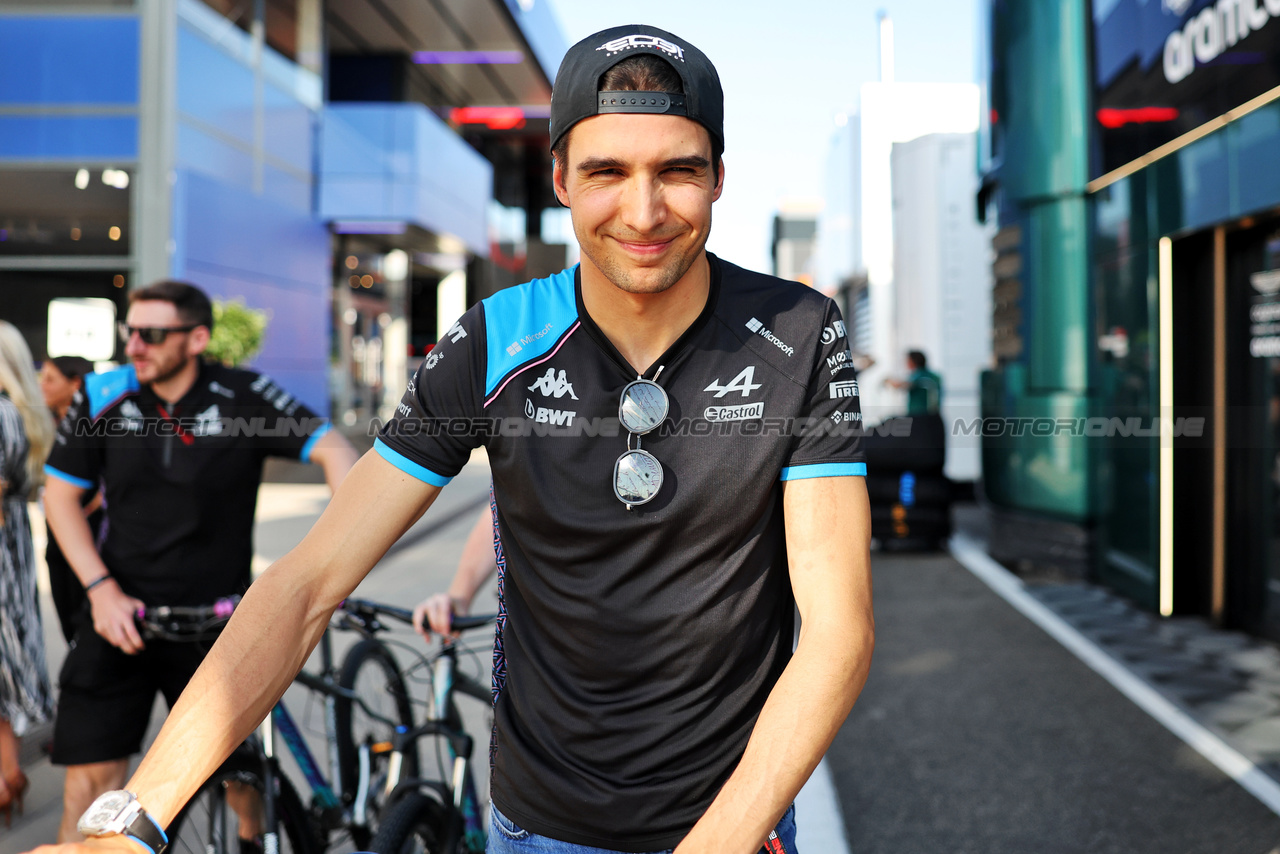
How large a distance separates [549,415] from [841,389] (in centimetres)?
44

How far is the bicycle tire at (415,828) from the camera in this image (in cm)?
263

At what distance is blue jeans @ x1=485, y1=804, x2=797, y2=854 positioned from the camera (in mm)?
1607

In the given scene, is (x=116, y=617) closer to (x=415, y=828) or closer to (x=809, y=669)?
(x=415, y=828)

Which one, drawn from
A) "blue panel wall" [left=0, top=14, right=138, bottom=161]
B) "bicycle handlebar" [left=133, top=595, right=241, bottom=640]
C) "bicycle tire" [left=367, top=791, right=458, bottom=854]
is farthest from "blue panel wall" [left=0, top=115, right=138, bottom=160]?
Result: "bicycle tire" [left=367, top=791, right=458, bottom=854]

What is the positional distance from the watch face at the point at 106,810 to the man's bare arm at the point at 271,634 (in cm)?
2

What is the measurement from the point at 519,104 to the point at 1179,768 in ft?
94.1

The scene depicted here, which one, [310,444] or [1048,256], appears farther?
[1048,256]

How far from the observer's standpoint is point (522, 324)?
1.68 metres

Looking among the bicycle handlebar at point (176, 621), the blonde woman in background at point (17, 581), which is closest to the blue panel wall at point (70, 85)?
the blonde woman in background at point (17, 581)

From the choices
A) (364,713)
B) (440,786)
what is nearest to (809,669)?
(440,786)

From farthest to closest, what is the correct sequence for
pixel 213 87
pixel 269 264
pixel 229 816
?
pixel 269 264
pixel 213 87
pixel 229 816

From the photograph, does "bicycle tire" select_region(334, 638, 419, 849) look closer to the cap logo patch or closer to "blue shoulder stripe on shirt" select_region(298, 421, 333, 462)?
"blue shoulder stripe on shirt" select_region(298, 421, 333, 462)

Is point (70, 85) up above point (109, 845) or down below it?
above

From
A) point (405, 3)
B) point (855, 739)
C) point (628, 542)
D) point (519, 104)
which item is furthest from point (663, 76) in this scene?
point (519, 104)
